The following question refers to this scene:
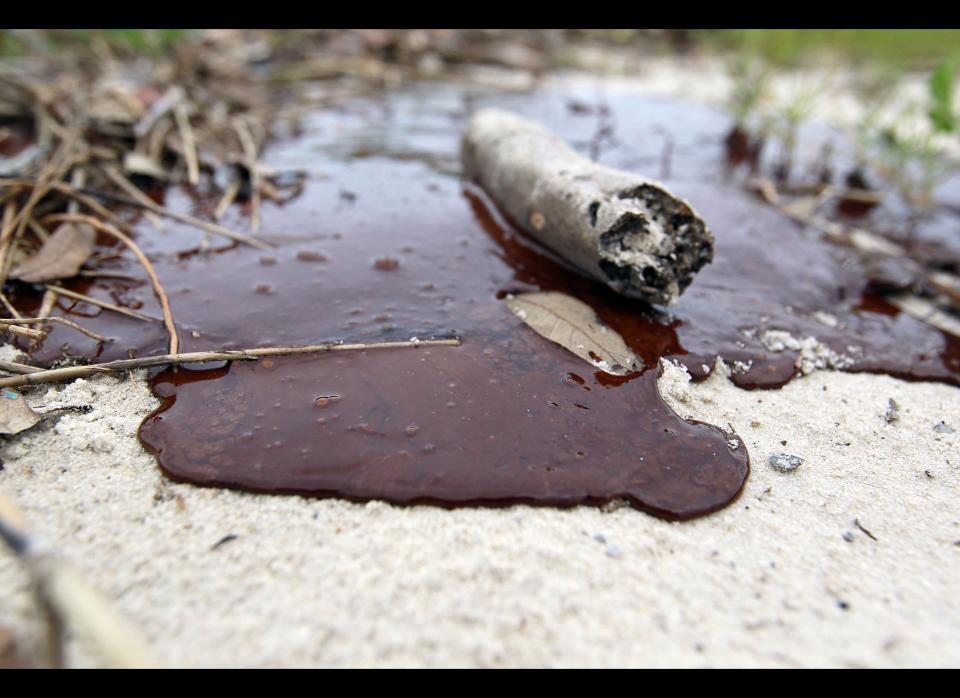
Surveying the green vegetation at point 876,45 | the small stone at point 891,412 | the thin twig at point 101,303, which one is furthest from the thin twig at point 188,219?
the green vegetation at point 876,45

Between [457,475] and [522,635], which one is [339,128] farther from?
[522,635]

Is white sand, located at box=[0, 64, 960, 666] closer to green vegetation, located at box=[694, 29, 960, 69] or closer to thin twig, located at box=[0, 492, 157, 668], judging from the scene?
thin twig, located at box=[0, 492, 157, 668]

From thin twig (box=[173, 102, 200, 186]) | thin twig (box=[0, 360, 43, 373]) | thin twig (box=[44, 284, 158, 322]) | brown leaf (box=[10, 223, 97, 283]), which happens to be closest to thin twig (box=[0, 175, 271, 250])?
brown leaf (box=[10, 223, 97, 283])

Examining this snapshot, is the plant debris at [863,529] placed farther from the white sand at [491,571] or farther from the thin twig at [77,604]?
the thin twig at [77,604]

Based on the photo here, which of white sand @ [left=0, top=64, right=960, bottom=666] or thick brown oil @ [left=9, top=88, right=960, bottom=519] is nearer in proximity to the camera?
white sand @ [left=0, top=64, right=960, bottom=666]
